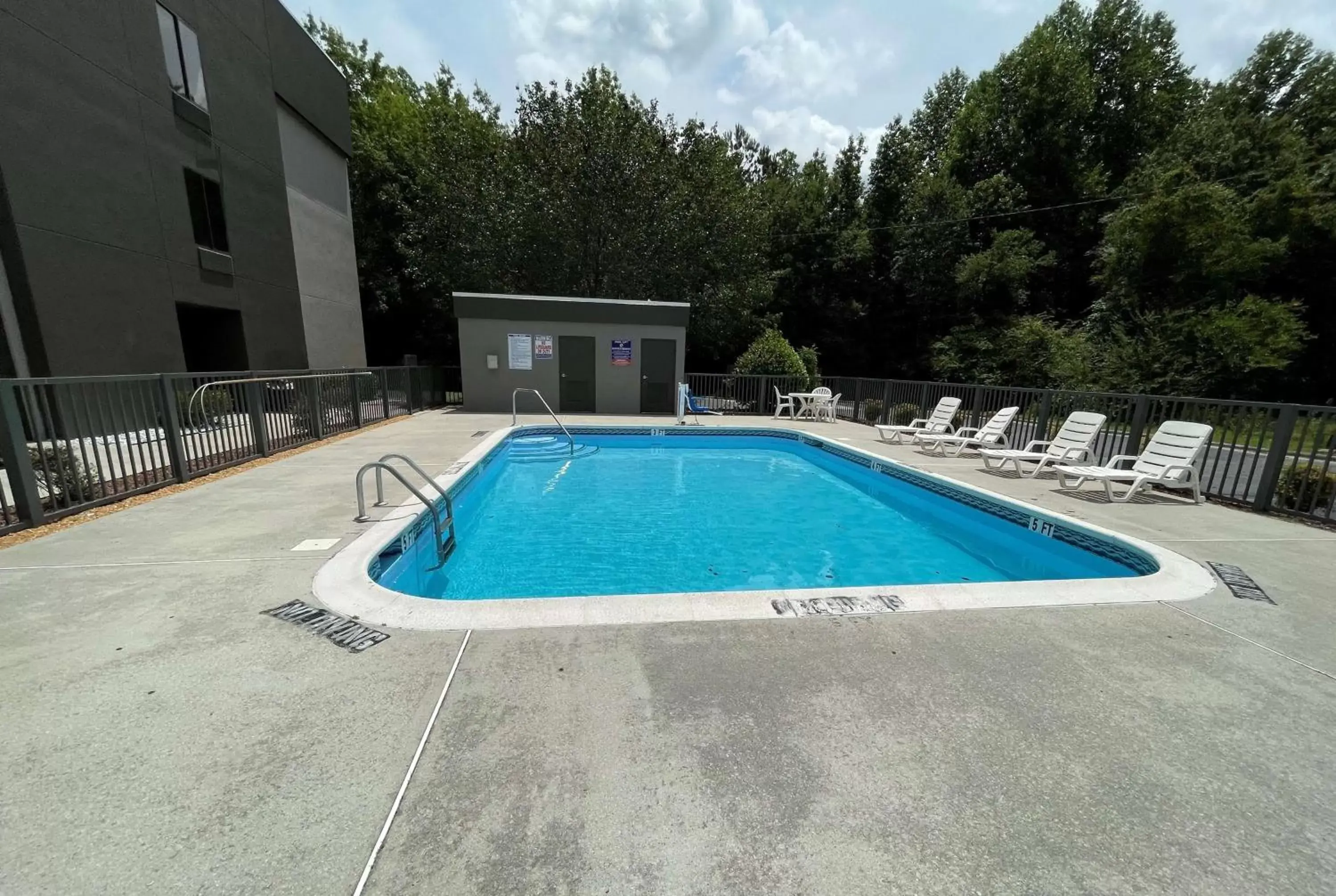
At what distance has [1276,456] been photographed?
18.1ft

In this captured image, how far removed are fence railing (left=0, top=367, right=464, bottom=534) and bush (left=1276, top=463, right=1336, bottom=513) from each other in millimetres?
12303

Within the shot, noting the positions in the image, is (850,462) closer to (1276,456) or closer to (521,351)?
(1276,456)

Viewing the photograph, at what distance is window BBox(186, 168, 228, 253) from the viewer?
416 inches

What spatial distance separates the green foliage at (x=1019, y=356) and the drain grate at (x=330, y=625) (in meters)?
19.8

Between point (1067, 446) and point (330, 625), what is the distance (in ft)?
30.0

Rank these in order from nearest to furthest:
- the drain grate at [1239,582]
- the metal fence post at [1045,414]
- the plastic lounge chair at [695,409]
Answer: the drain grate at [1239,582] → the metal fence post at [1045,414] → the plastic lounge chair at [695,409]

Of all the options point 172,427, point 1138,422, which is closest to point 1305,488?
point 1138,422

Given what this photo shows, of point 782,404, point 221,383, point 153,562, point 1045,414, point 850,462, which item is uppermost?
point 221,383

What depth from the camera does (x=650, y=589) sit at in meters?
4.68

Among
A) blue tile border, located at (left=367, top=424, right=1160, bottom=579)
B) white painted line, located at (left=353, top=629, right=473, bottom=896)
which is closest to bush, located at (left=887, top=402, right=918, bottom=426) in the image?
blue tile border, located at (left=367, top=424, right=1160, bottom=579)

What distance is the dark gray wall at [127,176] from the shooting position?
7551 millimetres

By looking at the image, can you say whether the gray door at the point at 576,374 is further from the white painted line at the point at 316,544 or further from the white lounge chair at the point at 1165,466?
the white lounge chair at the point at 1165,466

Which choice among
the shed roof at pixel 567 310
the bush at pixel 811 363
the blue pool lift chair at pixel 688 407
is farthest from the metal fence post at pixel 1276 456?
the shed roof at pixel 567 310

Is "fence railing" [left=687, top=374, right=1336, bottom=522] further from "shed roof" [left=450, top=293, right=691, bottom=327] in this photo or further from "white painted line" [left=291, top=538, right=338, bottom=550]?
"white painted line" [left=291, top=538, right=338, bottom=550]
